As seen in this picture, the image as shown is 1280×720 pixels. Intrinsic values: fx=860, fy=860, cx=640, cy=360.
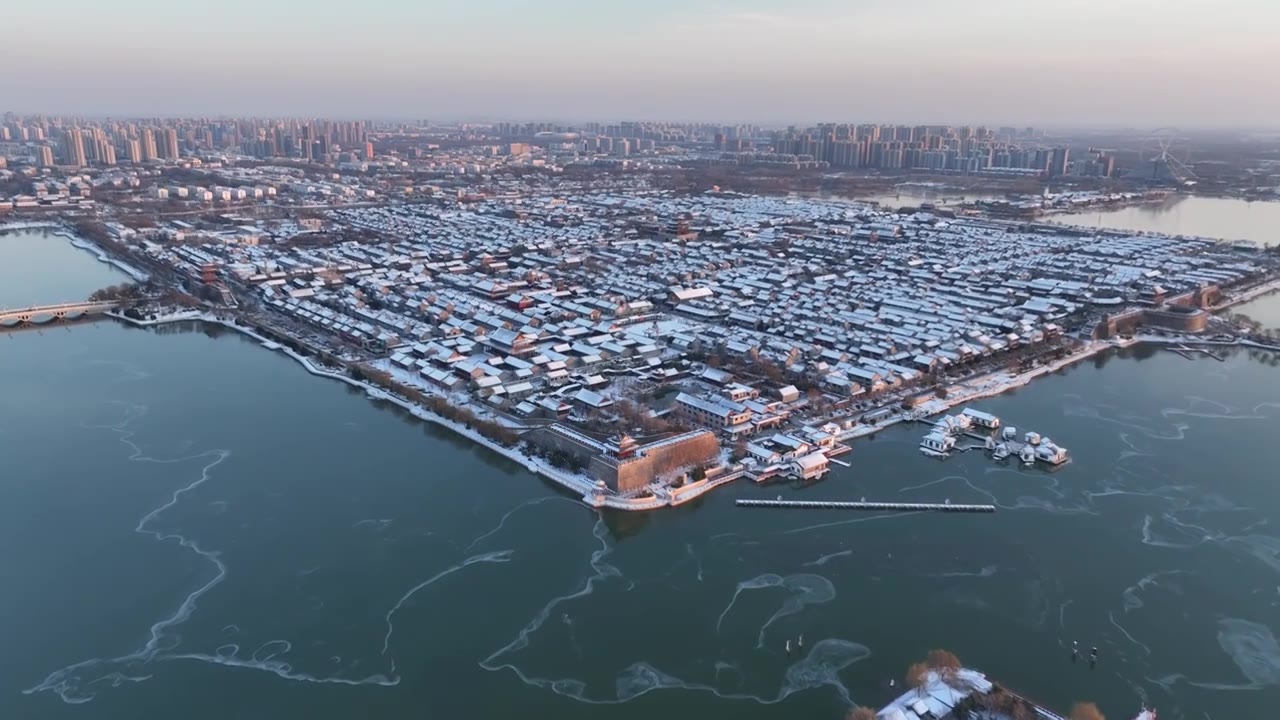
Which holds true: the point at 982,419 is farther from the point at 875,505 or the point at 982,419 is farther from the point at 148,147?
the point at 148,147

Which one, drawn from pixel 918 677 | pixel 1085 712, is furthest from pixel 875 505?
pixel 1085 712

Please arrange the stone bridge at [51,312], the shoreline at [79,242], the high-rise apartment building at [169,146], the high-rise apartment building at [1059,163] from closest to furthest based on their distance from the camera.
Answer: the stone bridge at [51,312], the shoreline at [79,242], the high-rise apartment building at [1059,163], the high-rise apartment building at [169,146]

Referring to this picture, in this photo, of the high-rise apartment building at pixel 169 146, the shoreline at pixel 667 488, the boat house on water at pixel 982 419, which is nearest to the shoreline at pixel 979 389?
the shoreline at pixel 667 488

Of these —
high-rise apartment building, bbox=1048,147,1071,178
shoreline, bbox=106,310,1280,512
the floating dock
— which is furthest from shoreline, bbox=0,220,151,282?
high-rise apartment building, bbox=1048,147,1071,178

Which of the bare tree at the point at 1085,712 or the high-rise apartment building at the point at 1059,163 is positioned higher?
the high-rise apartment building at the point at 1059,163

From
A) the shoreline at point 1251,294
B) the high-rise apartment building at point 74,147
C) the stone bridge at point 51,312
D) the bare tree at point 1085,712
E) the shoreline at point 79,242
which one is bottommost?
the bare tree at point 1085,712

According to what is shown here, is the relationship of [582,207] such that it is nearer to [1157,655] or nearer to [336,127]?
[1157,655]

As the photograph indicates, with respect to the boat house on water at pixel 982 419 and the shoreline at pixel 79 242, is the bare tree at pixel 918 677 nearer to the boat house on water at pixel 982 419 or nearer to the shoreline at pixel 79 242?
the boat house on water at pixel 982 419
